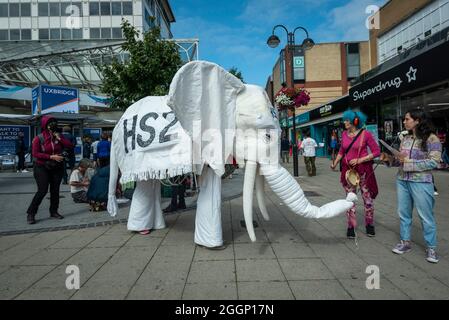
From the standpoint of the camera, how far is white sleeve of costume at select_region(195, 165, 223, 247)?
13.8 feet

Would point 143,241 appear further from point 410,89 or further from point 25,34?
point 25,34

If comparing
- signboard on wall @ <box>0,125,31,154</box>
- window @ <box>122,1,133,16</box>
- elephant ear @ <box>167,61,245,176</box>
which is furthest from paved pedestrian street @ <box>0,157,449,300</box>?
window @ <box>122,1,133,16</box>

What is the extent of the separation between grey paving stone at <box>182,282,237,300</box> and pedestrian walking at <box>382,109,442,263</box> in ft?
7.33

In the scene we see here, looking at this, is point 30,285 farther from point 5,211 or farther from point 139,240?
point 5,211

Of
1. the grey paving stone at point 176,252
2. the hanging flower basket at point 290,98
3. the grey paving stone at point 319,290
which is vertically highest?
the hanging flower basket at point 290,98

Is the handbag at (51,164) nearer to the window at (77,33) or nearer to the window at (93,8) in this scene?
the window at (93,8)

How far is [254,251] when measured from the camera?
423cm

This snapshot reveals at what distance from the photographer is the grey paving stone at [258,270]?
3.35 m

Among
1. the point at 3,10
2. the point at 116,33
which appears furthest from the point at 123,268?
the point at 3,10

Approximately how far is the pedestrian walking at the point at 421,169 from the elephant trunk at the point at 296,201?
0.72 m

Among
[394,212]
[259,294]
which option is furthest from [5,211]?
[394,212]

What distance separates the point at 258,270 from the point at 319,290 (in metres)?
0.71

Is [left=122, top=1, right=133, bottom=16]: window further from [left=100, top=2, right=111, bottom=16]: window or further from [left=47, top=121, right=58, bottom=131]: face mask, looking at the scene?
[left=47, top=121, right=58, bottom=131]: face mask

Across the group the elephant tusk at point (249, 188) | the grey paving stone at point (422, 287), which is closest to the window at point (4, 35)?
the elephant tusk at point (249, 188)
